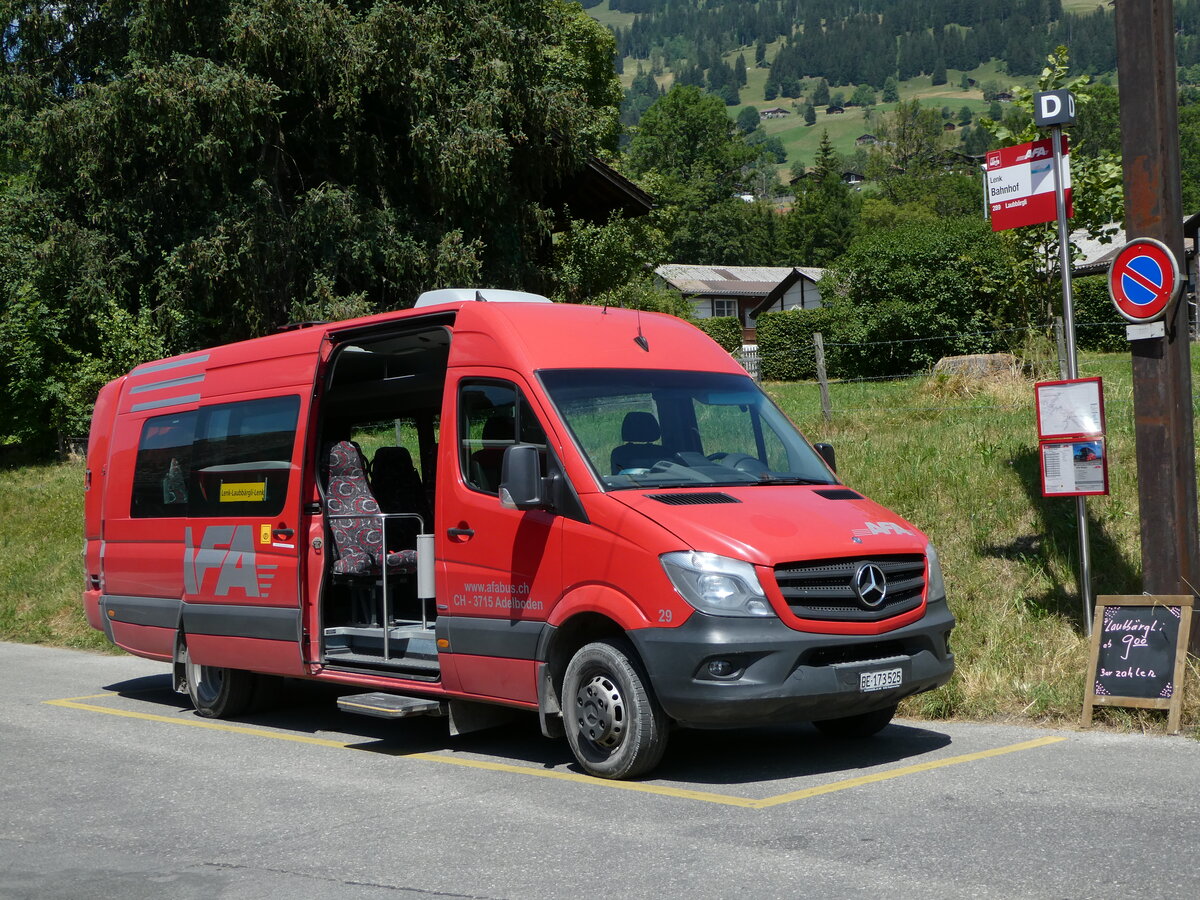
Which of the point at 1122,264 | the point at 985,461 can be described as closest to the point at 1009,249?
the point at 985,461

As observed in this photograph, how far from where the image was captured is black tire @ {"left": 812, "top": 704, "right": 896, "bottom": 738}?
8406 mm

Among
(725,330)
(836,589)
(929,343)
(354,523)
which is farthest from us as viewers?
(725,330)

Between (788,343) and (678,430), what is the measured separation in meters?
43.6

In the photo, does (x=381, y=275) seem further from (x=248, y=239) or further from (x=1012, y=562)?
(x=1012, y=562)

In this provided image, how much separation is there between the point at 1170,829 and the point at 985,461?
7991 mm

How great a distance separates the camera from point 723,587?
279 inches

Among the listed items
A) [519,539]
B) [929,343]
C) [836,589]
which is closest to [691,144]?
[929,343]

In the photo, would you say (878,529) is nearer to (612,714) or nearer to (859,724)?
(859,724)

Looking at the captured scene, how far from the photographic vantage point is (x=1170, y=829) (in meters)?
5.95

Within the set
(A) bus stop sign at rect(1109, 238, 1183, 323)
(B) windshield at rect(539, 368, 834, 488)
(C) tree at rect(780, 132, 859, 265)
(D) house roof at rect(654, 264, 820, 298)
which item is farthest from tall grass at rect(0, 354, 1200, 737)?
(C) tree at rect(780, 132, 859, 265)

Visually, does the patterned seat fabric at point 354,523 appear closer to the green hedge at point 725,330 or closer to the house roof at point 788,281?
the green hedge at point 725,330

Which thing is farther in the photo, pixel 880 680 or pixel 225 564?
pixel 225 564

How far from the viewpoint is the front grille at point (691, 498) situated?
24.6ft

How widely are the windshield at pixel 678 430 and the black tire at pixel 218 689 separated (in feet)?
13.5
